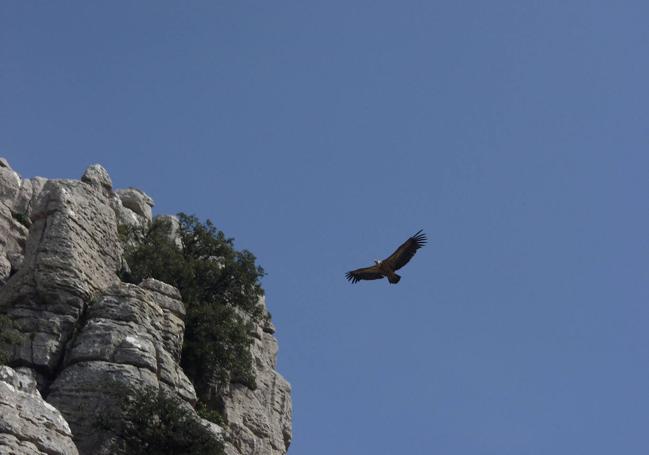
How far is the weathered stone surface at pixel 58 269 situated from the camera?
123 feet

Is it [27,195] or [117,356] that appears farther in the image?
[27,195]

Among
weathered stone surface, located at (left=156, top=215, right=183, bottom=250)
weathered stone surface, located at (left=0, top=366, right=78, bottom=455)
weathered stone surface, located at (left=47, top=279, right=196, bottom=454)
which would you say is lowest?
weathered stone surface, located at (left=0, top=366, right=78, bottom=455)

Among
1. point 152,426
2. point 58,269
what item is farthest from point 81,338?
point 152,426

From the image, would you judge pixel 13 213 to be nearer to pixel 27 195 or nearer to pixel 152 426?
pixel 27 195

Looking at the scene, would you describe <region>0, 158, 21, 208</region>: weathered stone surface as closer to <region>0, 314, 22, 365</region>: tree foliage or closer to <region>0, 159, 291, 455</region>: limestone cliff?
<region>0, 159, 291, 455</region>: limestone cliff

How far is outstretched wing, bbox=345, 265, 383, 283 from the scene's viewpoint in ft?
141

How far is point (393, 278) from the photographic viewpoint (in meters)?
42.5

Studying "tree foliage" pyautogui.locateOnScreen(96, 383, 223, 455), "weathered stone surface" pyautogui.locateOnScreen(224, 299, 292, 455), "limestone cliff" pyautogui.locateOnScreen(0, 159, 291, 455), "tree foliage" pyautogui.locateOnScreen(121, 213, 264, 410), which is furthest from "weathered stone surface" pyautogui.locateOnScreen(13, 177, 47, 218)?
"tree foliage" pyautogui.locateOnScreen(96, 383, 223, 455)

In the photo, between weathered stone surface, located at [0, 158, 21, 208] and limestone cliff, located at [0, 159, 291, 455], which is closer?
limestone cliff, located at [0, 159, 291, 455]

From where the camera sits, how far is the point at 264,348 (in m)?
50.1

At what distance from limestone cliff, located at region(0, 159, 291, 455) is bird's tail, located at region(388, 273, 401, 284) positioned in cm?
646

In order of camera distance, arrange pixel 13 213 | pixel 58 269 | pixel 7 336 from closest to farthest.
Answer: pixel 7 336 → pixel 58 269 → pixel 13 213

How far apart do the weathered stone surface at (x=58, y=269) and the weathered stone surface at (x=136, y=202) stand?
32.3 feet

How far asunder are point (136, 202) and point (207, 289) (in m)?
8.64
